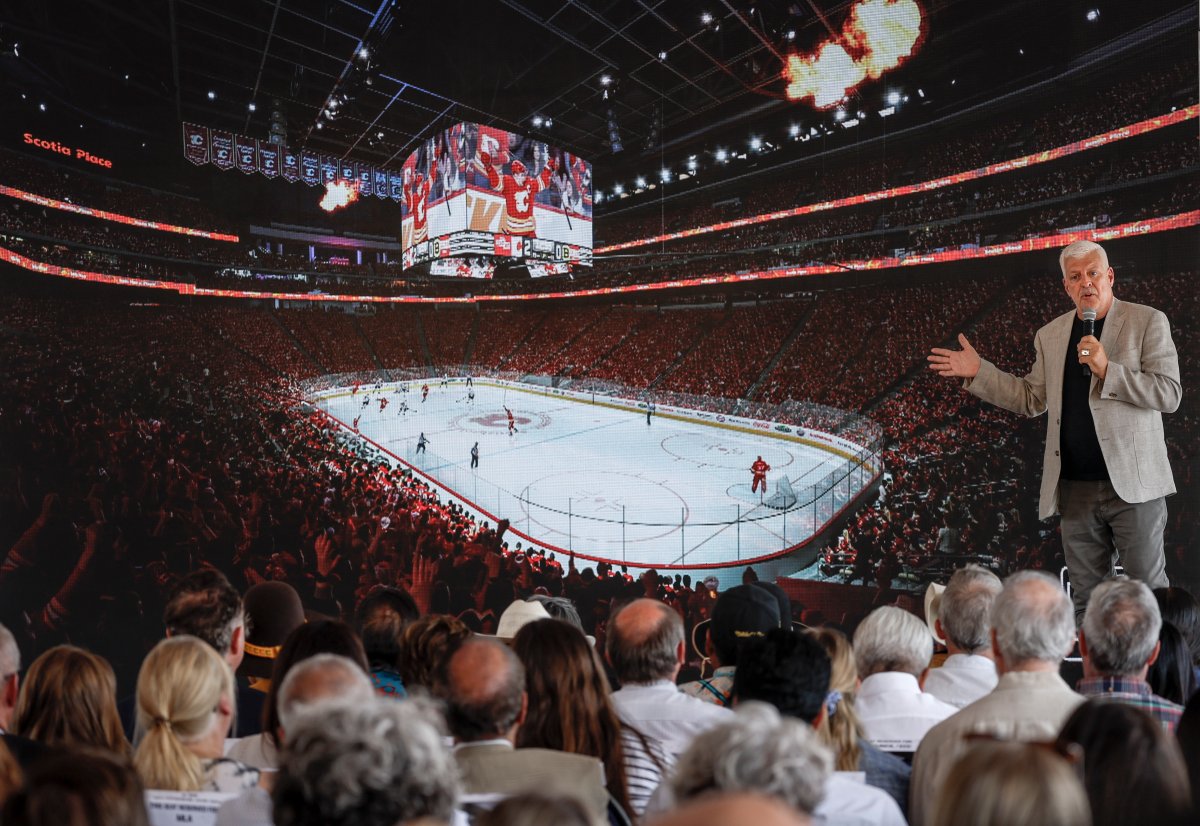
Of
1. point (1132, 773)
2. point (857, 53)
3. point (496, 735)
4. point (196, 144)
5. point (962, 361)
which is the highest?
point (857, 53)

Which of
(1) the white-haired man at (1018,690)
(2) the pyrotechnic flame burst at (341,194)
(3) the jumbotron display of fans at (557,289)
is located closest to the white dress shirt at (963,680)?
(1) the white-haired man at (1018,690)

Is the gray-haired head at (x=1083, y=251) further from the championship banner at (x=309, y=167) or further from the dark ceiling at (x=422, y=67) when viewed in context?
the championship banner at (x=309, y=167)

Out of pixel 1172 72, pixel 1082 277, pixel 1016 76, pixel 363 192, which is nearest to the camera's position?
pixel 1082 277

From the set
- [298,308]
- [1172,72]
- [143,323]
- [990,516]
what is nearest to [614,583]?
[990,516]

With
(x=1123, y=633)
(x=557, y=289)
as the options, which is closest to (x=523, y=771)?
(x=1123, y=633)

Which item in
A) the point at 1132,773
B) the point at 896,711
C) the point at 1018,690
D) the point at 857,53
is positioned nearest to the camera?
the point at 1132,773

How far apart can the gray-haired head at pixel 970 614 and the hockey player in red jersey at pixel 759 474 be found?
114 inches

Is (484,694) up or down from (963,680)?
up

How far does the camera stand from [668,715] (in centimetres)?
200

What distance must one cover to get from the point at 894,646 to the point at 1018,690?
40 centimetres

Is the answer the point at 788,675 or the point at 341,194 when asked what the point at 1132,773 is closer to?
the point at 788,675

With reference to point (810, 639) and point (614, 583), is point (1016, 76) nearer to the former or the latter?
point (614, 583)

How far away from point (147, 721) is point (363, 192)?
4.76 meters

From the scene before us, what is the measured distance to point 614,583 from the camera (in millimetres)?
5375
